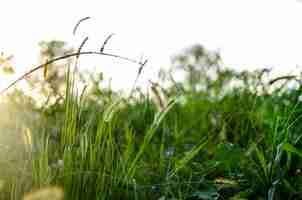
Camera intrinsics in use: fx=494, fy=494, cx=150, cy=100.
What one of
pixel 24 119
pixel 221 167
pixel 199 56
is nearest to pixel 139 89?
pixel 199 56

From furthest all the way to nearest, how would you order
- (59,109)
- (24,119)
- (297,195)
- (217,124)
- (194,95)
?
(194,95), (217,124), (59,109), (24,119), (297,195)

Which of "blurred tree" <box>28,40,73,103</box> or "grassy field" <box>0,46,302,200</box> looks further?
"blurred tree" <box>28,40,73,103</box>

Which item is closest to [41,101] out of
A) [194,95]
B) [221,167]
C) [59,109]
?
[59,109]

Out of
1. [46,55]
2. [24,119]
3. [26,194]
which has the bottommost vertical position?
[26,194]

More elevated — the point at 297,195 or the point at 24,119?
the point at 24,119

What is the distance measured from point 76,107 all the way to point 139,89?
5.54ft

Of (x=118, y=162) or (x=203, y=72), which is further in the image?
(x=203, y=72)

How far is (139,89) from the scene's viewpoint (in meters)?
3.40

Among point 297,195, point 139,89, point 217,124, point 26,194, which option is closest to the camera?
point 26,194

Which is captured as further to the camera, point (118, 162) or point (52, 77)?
point (52, 77)

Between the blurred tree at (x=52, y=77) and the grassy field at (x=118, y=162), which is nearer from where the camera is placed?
the grassy field at (x=118, y=162)

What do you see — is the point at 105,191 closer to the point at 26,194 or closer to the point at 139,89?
the point at 26,194

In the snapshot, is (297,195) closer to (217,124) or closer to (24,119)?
(217,124)

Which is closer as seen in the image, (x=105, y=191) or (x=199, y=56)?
(x=105, y=191)
